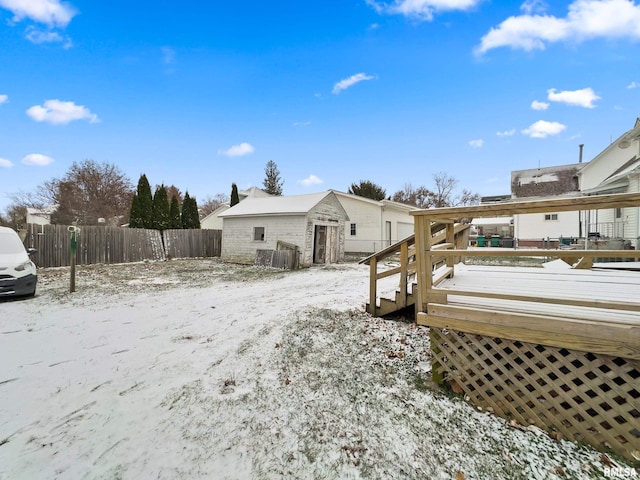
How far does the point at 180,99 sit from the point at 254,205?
7129mm

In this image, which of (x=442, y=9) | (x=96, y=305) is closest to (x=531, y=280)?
(x=96, y=305)

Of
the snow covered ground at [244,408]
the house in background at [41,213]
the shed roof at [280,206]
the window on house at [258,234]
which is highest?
the house in background at [41,213]

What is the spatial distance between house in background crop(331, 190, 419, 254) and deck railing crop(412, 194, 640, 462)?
1663cm

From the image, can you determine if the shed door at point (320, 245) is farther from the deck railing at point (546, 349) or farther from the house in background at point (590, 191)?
the deck railing at point (546, 349)

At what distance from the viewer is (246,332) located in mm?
4312

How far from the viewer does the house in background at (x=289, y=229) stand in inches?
522

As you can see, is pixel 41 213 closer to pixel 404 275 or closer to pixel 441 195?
pixel 404 275

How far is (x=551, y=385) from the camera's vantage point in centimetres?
219

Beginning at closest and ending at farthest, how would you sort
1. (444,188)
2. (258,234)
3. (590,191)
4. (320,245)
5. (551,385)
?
(551,385) → (590,191) → (320,245) → (258,234) → (444,188)

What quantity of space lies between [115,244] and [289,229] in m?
8.96

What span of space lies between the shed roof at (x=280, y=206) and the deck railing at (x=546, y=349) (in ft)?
34.9

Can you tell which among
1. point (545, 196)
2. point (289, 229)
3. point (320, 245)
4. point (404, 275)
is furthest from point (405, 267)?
point (545, 196)

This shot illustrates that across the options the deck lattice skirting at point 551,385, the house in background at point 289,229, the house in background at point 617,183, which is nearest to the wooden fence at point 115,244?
the house in background at point 289,229

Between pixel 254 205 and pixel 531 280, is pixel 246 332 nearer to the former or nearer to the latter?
pixel 531 280
